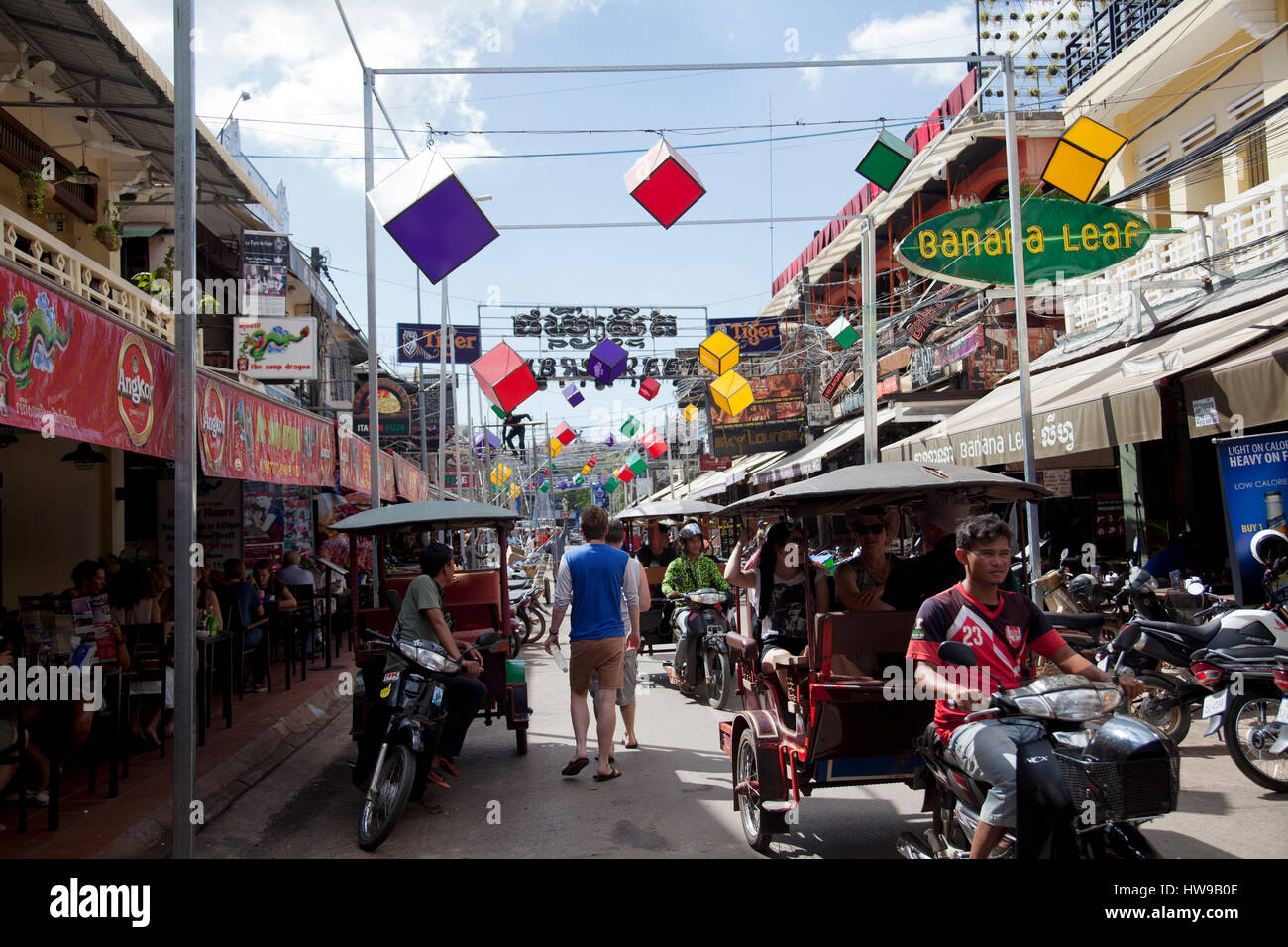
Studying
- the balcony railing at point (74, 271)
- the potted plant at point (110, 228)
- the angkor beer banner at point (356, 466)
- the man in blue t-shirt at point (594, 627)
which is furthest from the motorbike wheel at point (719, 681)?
the potted plant at point (110, 228)

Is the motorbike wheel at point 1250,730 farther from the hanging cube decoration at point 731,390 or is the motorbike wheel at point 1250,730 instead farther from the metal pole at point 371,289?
the hanging cube decoration at point 731,390

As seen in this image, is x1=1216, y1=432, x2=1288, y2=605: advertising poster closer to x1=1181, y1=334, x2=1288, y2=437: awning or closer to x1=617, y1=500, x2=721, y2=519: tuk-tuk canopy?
x1=1181, y1=334, x2=1288, y2=437: awning

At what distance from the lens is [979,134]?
67.4 ft

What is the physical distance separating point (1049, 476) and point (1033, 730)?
12.6m

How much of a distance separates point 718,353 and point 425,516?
1255cm

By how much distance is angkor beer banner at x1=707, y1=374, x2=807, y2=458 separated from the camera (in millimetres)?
24859

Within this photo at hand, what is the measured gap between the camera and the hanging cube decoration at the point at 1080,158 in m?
9.98

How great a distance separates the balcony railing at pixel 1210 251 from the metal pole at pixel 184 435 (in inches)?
420

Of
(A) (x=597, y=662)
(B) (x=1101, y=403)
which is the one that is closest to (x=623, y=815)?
(A) (x=597, y=662)

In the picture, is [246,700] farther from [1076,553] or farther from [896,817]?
[1076,553]

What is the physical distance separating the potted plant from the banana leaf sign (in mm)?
9853

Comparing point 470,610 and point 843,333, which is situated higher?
point 843,333

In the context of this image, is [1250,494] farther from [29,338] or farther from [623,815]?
[29,338]

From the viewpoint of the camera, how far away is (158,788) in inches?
269
